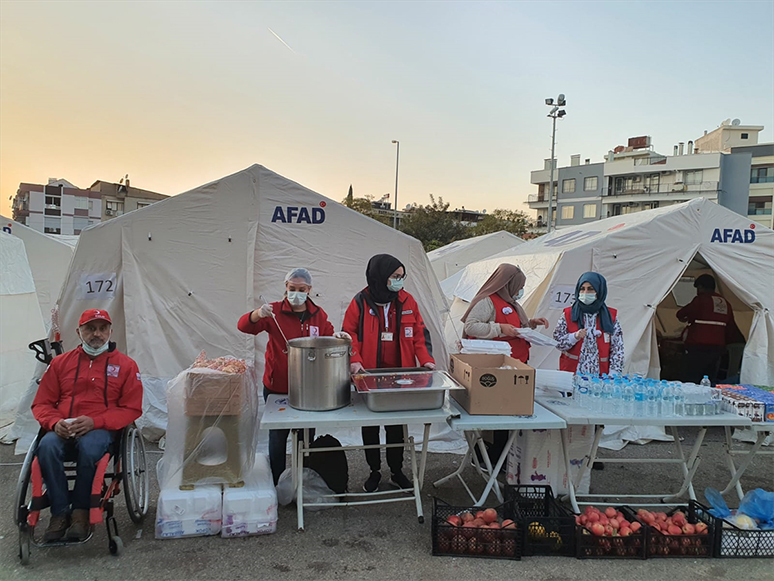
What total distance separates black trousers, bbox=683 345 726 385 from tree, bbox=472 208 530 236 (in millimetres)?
25783

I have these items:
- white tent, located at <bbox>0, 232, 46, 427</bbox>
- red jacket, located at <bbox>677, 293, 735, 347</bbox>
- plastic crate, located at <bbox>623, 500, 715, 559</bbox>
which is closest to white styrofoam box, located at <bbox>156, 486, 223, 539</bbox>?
plastic crate, located at <bbox>623, 500, 715, 559</bbox>

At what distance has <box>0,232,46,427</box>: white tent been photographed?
6.02 metres

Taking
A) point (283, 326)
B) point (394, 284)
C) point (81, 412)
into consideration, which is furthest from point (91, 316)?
point (394, 284)

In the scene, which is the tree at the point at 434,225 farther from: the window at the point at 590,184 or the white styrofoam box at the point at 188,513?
the white styrofoam box at the point at 188,513

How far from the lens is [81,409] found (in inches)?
Answer: 122

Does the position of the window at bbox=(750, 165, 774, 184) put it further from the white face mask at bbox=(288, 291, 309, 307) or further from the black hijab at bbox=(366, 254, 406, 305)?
the white face mask at bbox=(288, 291, 309, 307)

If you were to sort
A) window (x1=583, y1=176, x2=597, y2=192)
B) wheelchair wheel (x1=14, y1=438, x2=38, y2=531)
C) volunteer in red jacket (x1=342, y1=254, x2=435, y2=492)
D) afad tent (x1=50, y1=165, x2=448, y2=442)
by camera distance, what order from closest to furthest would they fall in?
wheelchair wheel (x1=14, y1=438, x2=38, y2=531), volunteer in red jacket (x1=342, y1=254, x2=435, y2=492), afad tent (x1=50, y1=165, x2=448, y2=442), window (x1=583, y1=176, x2=597, y2=192)

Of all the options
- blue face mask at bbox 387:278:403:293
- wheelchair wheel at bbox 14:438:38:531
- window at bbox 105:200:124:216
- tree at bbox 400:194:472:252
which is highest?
window at bbox 105:200:124:216

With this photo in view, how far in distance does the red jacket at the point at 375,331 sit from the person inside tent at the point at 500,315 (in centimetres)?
64

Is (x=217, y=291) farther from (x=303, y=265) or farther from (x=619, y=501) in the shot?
(x=619, y=501)

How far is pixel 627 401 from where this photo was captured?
131 inches

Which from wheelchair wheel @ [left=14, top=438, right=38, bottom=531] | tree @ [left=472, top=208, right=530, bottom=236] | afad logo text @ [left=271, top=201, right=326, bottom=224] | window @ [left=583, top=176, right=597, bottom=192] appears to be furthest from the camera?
window @ [left=583, top=176, right=597, bottom=192]

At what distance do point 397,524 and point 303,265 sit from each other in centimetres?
278

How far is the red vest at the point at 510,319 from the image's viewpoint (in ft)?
13.7
